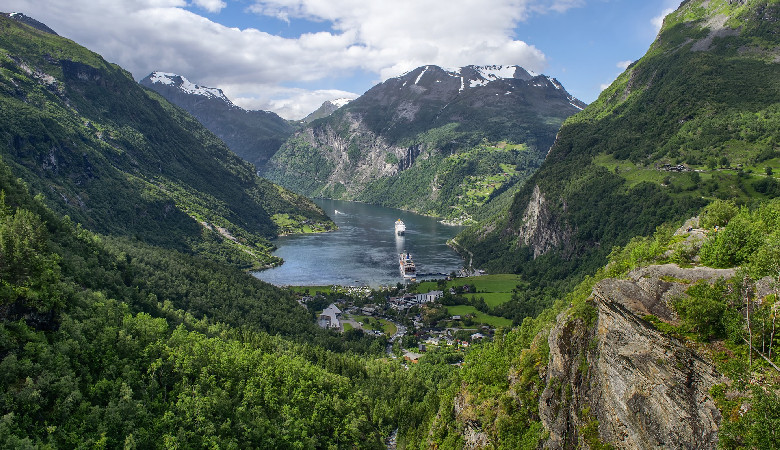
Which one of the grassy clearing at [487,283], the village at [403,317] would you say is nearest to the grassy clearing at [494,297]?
the village at [403,317]

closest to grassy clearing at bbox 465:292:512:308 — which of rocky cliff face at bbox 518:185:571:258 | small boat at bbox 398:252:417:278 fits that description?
small boat at bbox 398:252:417:278

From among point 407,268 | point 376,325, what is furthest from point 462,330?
point 407,268

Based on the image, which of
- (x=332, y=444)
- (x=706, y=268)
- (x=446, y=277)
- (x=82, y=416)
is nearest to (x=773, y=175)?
(x=446, y=277)

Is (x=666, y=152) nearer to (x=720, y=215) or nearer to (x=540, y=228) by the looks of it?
(x=540, y=228)

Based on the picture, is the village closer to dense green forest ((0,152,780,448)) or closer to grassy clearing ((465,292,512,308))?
grassy clearing ((465,292,512,308))

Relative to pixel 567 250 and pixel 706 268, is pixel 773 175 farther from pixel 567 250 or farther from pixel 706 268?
pixel 706 268

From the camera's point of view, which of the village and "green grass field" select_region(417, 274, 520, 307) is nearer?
the village
